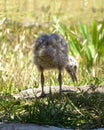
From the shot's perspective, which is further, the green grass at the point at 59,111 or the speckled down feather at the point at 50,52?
the speckled down feather at the point at 50,52

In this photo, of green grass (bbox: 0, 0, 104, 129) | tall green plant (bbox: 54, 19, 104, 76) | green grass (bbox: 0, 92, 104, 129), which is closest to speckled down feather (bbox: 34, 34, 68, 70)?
green grass (bbox: 0, 0, 104, 129)

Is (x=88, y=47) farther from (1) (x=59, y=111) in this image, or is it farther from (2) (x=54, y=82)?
(1) (x=59, y=111)

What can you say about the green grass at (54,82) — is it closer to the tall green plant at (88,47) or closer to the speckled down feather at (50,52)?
the tall green plant at (88,47)

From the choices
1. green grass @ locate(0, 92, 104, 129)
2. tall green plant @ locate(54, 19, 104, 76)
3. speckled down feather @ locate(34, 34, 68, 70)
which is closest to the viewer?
green grass @ locate(0, 92, 104, 129)

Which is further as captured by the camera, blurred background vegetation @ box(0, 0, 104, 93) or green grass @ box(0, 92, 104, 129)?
blurred background vegetation @ box(0, 0, 104, 93)

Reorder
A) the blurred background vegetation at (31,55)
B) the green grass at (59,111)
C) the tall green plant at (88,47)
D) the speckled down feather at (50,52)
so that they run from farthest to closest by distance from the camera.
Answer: the tall green plant at (88,47) → the blurred background vegetation at (31,55) → the speckled down feather at (50,52) → the green grass at (59,111)

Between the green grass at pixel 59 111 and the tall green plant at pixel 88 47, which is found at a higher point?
the tall green plant at pixel 88 47

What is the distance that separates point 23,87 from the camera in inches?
272

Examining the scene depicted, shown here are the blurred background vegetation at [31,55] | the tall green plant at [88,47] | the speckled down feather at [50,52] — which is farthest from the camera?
the tall green plant at [88,47]

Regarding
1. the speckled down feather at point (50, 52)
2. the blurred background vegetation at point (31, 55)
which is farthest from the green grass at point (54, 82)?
the speckled down feather at point (50, 52)

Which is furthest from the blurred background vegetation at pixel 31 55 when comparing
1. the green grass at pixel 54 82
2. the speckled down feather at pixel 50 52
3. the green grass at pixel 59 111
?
the green grass at pixel 59 111

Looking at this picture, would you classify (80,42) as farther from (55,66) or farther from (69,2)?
(69,2)

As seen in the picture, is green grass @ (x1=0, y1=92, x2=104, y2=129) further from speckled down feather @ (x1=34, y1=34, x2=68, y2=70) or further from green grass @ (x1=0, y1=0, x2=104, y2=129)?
speckled down feather @ (x1=34, y1=34, x2=68, y2=70)

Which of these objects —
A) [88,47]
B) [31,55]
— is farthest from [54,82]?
[88,47]
